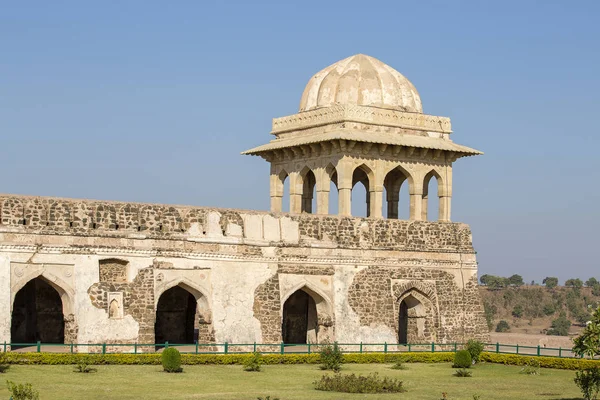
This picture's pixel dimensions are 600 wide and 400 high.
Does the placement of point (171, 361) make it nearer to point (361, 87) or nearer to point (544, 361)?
point (544, 361)

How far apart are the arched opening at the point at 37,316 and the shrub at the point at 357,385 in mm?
9186

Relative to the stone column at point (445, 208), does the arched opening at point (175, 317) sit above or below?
below

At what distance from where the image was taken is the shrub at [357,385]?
26578 millimetres

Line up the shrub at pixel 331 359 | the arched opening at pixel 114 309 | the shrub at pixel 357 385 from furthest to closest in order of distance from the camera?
the arched opening at pixel 114 309 → the shrub at pixel 331 359 → the shrub at pixel 357 385

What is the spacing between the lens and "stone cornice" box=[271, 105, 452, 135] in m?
38.2

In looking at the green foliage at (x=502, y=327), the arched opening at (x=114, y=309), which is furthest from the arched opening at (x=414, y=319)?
the green foliage at (x=502, y=327)

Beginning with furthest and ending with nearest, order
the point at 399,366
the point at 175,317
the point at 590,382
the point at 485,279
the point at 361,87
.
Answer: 1. the point at 485,279
2. the point at 361,87
3. the point at 175,317
4. the point at 399,366
5. the point at 590,382

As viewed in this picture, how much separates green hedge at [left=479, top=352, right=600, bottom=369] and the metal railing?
1.18ft

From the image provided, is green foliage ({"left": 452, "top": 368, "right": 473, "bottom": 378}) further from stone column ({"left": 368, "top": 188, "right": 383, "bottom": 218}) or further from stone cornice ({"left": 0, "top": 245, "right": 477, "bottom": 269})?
stone column ({"left": 368, "top": 188, "right": 383, "bottom": 218})

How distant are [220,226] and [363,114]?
7.45 metres

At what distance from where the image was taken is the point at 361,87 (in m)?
39.1

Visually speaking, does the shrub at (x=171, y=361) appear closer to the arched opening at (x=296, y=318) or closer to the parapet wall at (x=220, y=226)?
the parapet wall at (x=220, y=226)

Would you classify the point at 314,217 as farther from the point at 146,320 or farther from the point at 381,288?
the point at 146,320

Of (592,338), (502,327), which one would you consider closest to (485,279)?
(502,327)
